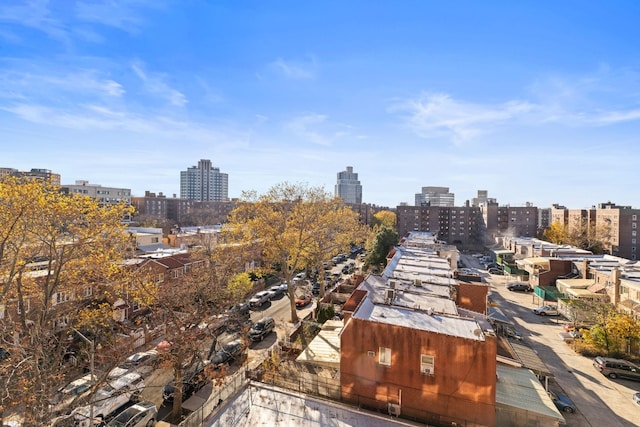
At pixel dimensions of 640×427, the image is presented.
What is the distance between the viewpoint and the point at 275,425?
12859 millimetres

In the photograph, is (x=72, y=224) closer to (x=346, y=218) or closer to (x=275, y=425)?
(x=275, y=425)

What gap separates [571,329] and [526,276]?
2177 cm

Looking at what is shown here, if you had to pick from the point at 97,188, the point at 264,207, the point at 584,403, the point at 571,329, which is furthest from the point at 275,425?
the point at 97,188

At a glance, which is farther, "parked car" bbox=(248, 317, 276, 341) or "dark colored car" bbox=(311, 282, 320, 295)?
"dark colored car" bbox=(311, 282, 320, 295)

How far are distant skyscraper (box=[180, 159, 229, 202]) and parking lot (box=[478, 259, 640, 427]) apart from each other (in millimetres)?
161277

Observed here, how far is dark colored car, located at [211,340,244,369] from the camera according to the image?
72.7 feet

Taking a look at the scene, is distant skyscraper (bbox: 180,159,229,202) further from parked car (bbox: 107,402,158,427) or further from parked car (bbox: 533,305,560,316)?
parked car (bbox: 107,402,158,427)

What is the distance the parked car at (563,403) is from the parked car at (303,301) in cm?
2247

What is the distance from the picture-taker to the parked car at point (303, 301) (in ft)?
116

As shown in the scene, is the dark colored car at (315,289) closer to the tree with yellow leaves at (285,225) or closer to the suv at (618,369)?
the tree with yellow leaves at (285,225)

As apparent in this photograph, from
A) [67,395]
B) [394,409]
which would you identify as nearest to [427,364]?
[394,409]

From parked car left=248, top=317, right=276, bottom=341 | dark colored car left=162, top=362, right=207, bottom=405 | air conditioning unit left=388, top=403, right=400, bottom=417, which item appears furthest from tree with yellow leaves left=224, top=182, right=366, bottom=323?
air conditioning unit left=388, top=403, right=400, bottom=417

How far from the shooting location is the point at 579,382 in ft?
72.1

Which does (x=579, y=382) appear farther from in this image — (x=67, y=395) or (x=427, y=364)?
(x=67, y=395)
